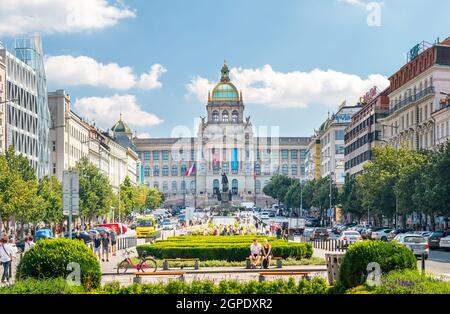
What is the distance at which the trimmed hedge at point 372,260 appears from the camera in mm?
18172

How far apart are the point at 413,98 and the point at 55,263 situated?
84.6 meters

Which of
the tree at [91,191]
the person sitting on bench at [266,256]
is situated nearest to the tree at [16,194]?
the tree at [91,191]

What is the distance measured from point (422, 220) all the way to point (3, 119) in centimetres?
4239

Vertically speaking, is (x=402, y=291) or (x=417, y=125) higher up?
(x=417, y=125)

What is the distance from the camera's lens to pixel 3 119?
8644cm

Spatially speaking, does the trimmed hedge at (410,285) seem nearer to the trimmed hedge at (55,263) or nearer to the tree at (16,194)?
the trimmed hedge at (55,263)

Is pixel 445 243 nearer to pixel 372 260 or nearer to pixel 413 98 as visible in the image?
pixel 372 260

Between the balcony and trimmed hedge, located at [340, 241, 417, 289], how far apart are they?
74.7m

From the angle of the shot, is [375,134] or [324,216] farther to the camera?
[324,216]

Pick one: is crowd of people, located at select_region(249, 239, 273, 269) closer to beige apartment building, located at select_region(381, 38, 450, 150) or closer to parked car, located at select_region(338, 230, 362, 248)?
parked car, located at select_region(338, 230, 362, 248)

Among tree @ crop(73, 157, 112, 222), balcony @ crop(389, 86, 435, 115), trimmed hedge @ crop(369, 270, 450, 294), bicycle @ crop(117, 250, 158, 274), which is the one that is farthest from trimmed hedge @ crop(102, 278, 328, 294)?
tree @ crop(73, 157, 112, 222)

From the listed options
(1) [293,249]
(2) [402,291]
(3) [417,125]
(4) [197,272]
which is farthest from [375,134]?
(2) [402,291]
